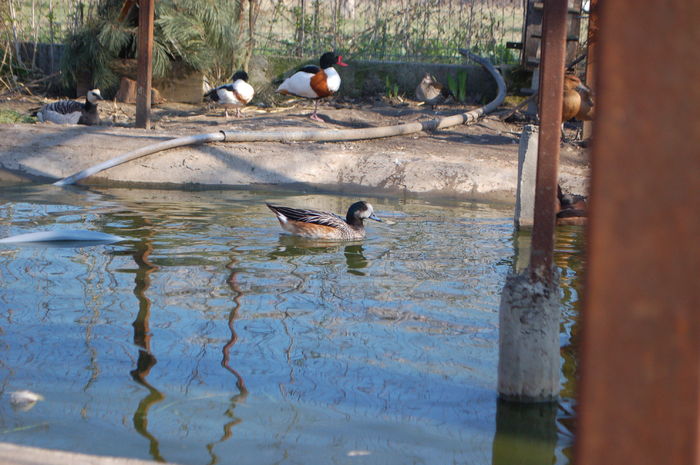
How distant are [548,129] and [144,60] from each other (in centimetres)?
850

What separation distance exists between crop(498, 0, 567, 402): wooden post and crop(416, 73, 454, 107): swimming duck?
1224 centimetres

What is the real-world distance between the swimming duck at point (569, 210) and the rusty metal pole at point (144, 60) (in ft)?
18.8

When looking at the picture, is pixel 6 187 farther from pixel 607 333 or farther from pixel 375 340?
pixel 607 333

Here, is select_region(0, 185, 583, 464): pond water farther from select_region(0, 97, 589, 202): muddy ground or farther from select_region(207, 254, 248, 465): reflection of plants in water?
select_region(0, 97, 589, 202): muddy ground

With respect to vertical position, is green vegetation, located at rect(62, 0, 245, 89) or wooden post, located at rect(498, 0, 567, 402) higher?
green vegetation, located at rect(62, 0, 245, 89)

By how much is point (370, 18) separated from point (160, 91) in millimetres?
4611

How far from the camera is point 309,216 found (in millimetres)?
7875

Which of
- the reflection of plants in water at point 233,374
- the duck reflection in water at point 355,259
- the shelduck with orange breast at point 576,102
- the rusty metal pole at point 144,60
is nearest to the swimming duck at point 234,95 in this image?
the rusty metal pole at point 144,60

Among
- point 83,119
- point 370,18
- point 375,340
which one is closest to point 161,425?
point 375,340

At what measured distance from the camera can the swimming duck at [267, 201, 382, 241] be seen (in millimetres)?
7887

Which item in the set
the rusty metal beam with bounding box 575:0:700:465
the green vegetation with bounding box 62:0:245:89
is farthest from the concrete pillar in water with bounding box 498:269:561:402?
the green vegetation with bounding box 62:0:245:89

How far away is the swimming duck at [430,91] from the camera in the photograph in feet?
52.1

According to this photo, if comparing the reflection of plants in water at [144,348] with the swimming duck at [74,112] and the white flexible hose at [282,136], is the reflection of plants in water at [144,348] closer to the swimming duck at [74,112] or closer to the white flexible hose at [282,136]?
the white flexible hose at [282,136]

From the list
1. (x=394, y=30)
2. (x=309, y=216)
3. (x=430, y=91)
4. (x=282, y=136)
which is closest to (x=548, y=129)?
(x=309, y=216)
